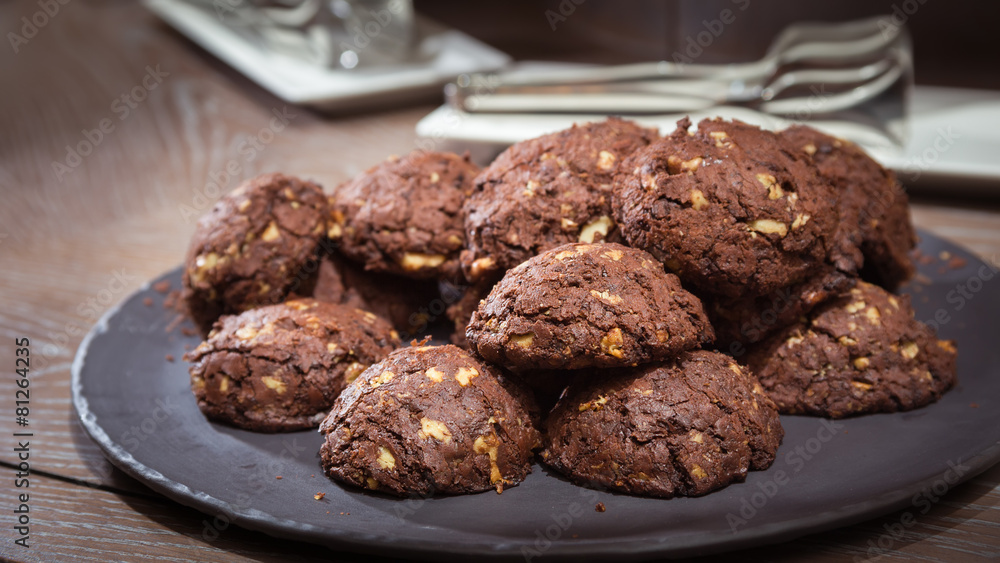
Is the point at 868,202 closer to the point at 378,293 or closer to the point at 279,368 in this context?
the point at 378,293

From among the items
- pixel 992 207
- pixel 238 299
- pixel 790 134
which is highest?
pixel 790 134

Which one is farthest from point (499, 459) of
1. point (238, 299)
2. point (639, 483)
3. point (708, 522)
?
point (238, 299)

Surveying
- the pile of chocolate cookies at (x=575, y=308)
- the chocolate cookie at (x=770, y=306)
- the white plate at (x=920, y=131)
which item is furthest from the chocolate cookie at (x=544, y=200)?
the white plate at (x=920, y=131)

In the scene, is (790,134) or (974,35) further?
(974,35)

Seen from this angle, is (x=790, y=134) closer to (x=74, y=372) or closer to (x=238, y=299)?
(x=238, y=299)

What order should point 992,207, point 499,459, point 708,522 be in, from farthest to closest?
point 992,207
point 499,459
point 708,522

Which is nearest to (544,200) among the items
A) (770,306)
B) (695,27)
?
(770,306)

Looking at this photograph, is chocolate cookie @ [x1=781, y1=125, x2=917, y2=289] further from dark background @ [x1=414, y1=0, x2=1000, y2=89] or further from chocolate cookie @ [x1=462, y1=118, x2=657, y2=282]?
dark background @ [x1=414, y1=0, x2=1000, y2=89]
